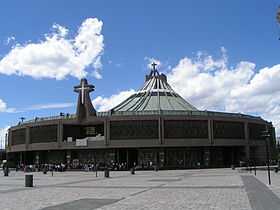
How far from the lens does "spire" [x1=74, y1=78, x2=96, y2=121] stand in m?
97.4

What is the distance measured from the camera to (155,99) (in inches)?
4417

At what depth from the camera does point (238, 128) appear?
9794 cm

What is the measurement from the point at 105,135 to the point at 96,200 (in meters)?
71.7

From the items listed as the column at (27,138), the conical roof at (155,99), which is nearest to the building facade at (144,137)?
the column at (27,138)

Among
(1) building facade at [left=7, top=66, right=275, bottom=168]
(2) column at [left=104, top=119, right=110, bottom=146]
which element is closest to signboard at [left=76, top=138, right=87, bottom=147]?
(1) building facade at [left=7, top=66, right=275, bottom=168]

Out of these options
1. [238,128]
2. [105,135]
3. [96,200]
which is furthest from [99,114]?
[96,200]

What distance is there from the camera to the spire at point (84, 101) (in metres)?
97.4

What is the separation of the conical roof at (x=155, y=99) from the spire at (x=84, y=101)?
421 inches

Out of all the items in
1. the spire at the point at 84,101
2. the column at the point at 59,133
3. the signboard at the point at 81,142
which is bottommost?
the signboard at the point at 81,142

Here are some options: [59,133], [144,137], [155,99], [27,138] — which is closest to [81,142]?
[59,133]

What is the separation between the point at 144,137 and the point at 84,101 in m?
17.0

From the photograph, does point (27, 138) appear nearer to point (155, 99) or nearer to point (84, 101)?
point (84, 101)

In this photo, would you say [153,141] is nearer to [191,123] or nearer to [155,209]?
[191,123]

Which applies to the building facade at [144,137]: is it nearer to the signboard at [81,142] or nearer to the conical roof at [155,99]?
the signboard at [81,142]
